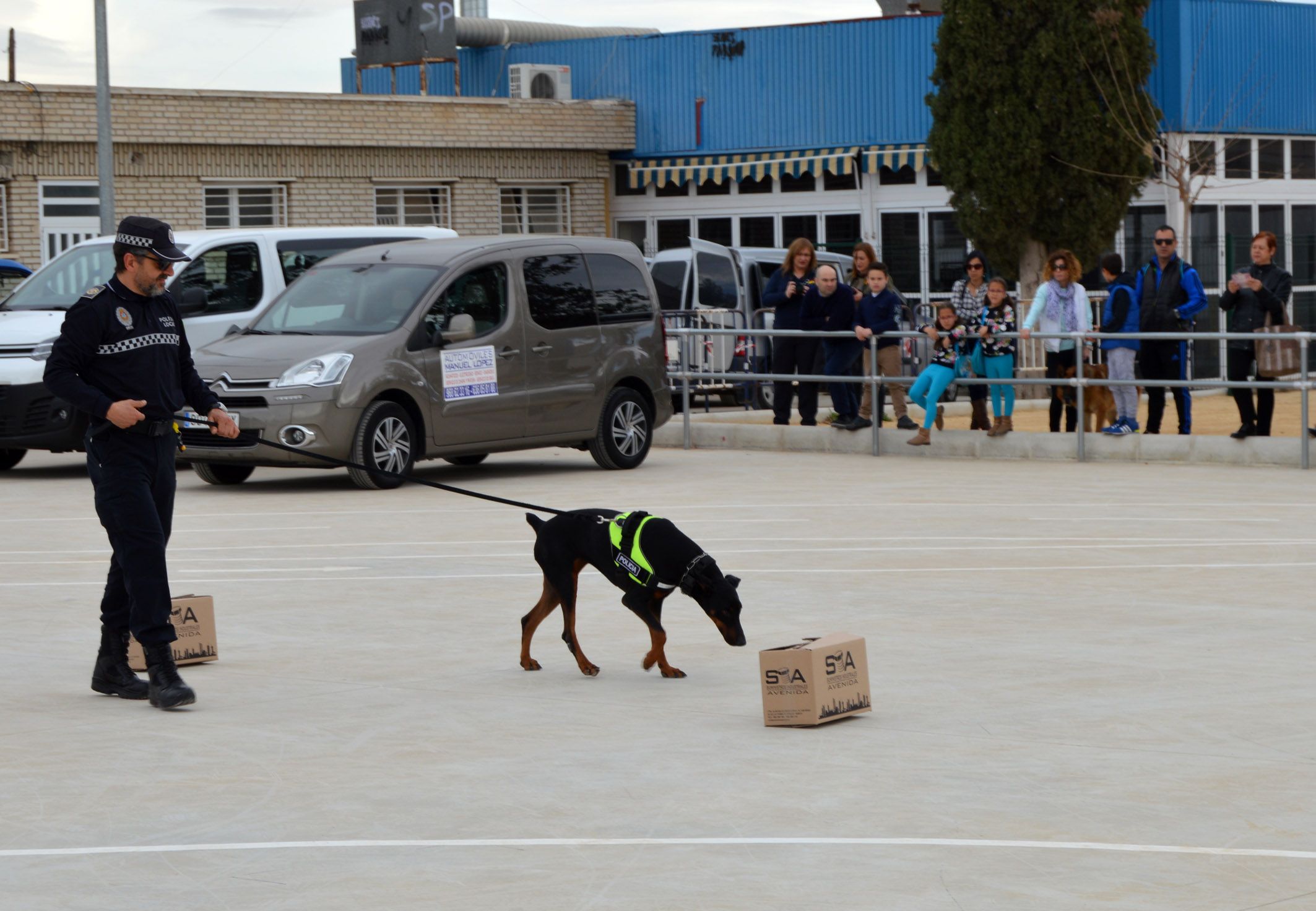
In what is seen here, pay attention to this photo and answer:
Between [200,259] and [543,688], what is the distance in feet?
36.1

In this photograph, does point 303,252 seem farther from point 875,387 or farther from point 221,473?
point 875,387

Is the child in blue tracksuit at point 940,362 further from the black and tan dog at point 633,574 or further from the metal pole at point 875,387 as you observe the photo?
the black and tan dog at point 633,574

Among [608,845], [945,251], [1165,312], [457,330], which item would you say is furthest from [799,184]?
[608,845]

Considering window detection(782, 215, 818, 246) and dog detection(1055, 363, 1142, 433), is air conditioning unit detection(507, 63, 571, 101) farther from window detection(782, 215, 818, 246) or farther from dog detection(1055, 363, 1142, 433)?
dog detection(1055, 363, 1142, 433)

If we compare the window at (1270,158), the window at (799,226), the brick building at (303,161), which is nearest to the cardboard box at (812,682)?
the brick building at (303,161)

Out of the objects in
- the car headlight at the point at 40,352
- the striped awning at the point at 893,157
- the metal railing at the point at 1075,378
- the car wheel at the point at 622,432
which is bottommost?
the car wheel at the point at 622,432

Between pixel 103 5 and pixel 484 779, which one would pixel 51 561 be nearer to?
pixel 484 779

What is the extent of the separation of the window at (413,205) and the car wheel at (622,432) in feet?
61.7

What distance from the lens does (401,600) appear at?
1023 cm

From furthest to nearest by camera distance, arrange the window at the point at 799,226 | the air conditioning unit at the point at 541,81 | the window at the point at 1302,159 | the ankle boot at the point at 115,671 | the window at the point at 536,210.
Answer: the air conditioning unit at the point at 541,81 → the window at the point at 536,210 → the window at the point at 799,226 → the window at the point at 1302,159 → the ankle boot at the point at 115,671

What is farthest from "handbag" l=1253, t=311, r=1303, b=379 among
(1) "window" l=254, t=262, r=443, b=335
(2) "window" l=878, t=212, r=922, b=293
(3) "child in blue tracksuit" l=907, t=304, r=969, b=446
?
(2) "window" l=878, t=212, r=922, b=293

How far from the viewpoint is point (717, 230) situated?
1419 inches

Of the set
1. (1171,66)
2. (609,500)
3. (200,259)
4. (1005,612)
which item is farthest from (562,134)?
(1005,612)

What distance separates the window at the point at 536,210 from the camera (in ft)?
122
